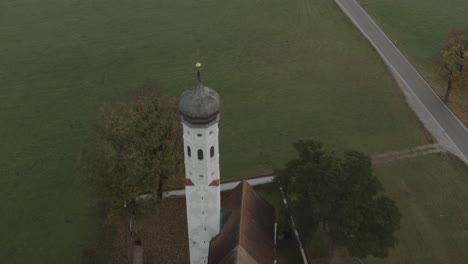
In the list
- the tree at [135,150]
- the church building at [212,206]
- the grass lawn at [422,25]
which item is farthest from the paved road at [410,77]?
the tree at [135,150]

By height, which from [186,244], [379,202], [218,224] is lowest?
[186,244]

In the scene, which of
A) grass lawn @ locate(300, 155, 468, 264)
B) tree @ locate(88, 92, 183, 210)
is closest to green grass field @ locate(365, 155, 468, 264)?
grass lawn @ locate(300, 155, 468, 264)

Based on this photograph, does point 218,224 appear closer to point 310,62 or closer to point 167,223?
point 167,223

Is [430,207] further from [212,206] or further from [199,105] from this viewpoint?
[199,105]

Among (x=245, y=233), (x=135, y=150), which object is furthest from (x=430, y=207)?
(x=135, y=150)

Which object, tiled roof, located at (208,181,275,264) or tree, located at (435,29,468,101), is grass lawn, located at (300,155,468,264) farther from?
tree, located at (435,29,468,101)

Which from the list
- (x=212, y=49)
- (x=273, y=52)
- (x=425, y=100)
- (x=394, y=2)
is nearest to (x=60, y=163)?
(x=212, y=49)

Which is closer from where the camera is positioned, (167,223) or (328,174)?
(328,174)

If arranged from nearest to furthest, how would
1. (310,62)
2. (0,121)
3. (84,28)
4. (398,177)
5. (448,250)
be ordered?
(448,250) → (398,177) → (0,121) → (310,62) → (84,28)
